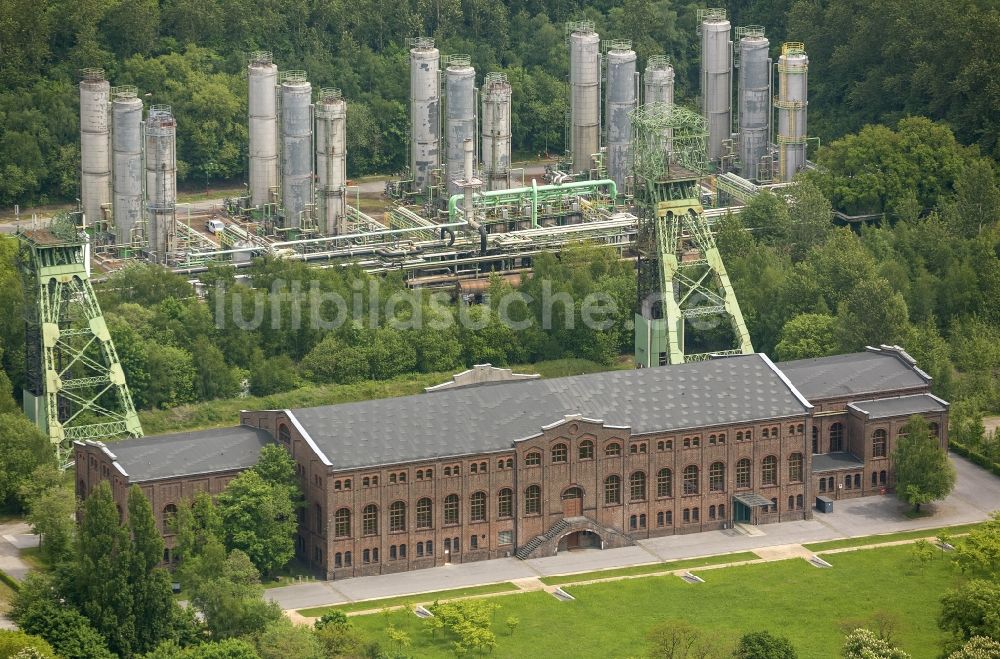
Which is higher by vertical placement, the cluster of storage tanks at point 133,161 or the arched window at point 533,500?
the cluster of storage tanks at point 133,161

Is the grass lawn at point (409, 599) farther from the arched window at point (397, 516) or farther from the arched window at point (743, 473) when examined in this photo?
the arched window at point (743, 473)

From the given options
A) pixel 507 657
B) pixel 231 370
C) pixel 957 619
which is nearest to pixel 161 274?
pixel 231 370

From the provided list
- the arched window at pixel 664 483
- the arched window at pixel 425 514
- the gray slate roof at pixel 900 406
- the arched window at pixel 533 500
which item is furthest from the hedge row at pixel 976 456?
→ the arched window at pixel 425 514

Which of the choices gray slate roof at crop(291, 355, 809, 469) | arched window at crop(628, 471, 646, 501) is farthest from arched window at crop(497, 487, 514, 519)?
arched window at crop(628, 471, 646, 501)

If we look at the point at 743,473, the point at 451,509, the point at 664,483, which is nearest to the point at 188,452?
the point at 451,509

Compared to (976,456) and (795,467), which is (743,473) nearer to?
(795,467)

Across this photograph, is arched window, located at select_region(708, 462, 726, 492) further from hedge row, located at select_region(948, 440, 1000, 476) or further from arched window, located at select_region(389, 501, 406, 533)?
hedge row, located at select_region(948, 440, 1000, 476)
